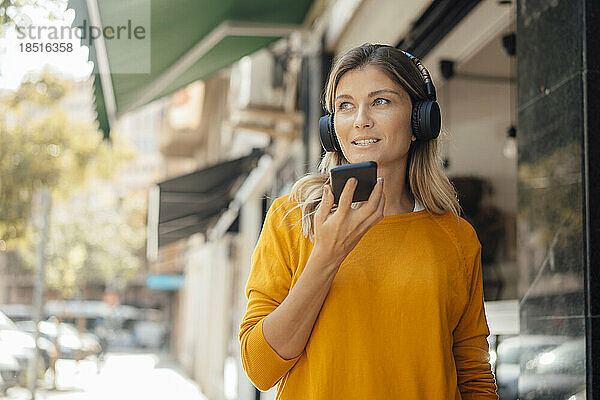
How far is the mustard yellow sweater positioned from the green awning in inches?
106

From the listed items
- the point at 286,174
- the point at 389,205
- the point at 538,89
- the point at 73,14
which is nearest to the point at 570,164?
the point at 538,89

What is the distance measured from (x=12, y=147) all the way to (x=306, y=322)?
1272cm

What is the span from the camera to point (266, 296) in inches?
63.8

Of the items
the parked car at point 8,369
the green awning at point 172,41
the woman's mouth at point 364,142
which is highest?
the green awning at point 172,41

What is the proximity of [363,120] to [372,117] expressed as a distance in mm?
27

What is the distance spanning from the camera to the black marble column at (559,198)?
228cm

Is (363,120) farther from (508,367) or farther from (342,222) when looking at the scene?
(508,367)

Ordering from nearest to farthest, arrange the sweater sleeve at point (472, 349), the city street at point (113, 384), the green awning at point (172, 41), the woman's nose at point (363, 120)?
the woman's nose at point (363, 120), the sweater sleeve at point (472, 349), the green awning at point (172, 41), the city street at point (113, 384)

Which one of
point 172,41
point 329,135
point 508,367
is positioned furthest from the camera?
point 172,41

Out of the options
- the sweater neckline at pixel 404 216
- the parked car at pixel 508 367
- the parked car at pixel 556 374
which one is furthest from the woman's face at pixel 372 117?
the parked car at pixel 508 367

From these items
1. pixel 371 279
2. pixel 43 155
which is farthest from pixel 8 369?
pixel 371 279

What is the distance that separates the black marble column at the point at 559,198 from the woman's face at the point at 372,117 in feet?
2.75

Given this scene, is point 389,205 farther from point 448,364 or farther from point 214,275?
point 214,275

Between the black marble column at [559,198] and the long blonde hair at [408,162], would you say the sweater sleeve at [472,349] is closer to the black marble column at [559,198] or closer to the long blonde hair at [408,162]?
the long blonde hair at [408,162]
